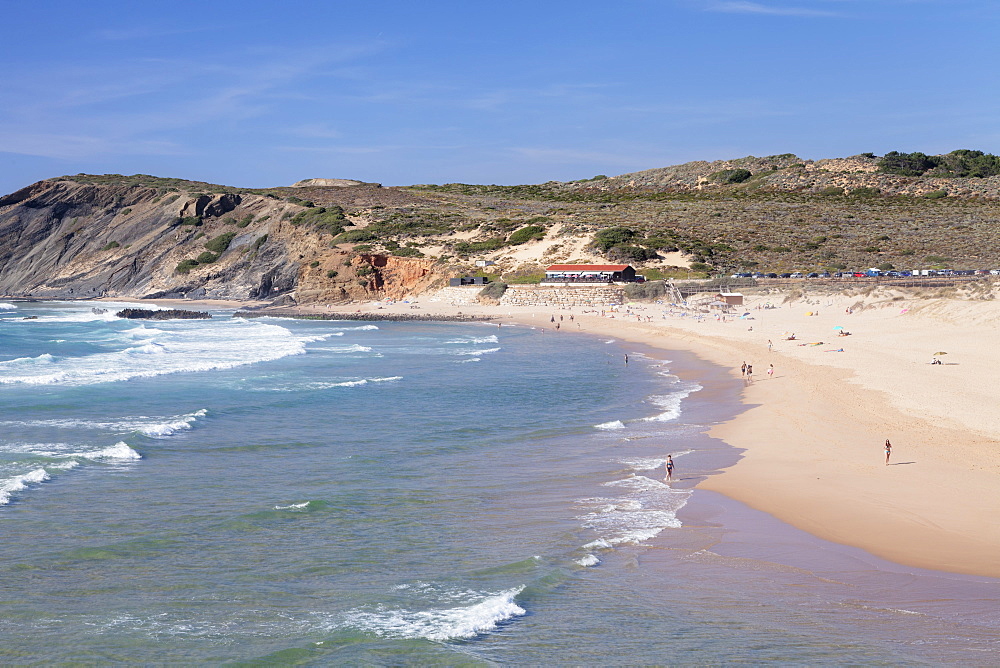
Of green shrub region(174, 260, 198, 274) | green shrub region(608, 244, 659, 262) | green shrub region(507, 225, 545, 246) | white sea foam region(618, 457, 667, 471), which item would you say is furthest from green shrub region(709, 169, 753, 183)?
white sea foam region(618, 457, 667, 471)

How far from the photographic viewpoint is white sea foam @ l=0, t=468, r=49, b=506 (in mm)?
17406

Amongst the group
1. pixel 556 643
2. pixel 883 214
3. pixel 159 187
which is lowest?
pixel 556 643

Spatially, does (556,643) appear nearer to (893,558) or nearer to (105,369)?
(893,558)

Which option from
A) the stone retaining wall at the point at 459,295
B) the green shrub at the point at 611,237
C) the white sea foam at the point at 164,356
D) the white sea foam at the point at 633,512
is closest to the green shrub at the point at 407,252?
the stone retaining wall at the point at 459,295

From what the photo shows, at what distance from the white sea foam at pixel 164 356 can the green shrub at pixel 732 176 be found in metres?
98.7

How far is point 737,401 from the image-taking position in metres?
29.3

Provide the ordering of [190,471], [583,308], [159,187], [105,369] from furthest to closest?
1. [159,187]
2. [583,308]
3. [105,369]
4. [190,471]

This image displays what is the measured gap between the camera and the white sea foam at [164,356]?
37259mm

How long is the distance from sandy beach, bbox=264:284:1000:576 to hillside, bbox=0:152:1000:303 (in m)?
32.9

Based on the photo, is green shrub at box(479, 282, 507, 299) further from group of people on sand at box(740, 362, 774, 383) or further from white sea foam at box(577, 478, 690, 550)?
white sea foam at box(577, 478, 690, 550)

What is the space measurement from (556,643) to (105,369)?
1378 inches

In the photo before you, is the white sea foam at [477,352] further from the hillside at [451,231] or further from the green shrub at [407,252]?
the green shrub at [407,252]

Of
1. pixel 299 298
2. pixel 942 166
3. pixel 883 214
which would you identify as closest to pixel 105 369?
pixel 299 298

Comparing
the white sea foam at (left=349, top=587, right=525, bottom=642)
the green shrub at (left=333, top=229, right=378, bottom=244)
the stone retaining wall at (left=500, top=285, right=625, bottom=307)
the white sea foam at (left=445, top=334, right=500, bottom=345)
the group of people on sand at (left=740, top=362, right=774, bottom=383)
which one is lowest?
the white sea foam at (left=349, top=587, right=525, bottom=642)
